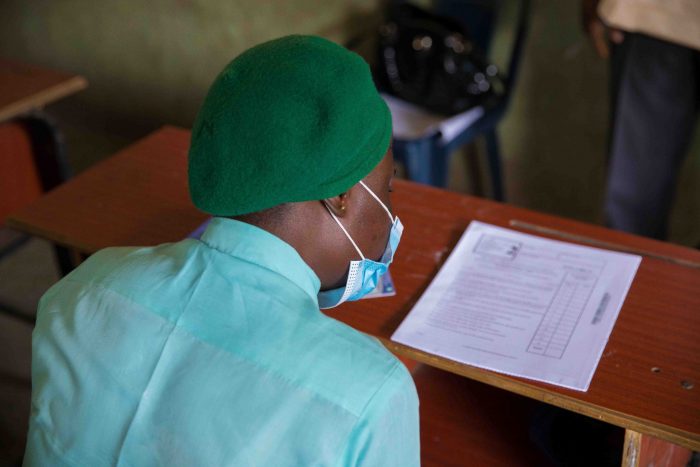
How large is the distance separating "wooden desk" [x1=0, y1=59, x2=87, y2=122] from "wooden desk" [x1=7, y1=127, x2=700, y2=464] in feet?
1.97

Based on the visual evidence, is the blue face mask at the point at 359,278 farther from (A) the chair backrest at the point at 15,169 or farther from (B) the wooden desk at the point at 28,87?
(A) the chair backrest at the point at 15,169

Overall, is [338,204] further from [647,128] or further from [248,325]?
[647,128]

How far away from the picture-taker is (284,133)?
0.95m

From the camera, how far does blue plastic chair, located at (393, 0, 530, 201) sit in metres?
2.70

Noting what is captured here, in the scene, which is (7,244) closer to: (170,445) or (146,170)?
(146,170)

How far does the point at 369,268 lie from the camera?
47.7 inches

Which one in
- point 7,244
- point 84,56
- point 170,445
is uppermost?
point 170,445

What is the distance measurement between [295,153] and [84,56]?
10.8 ft

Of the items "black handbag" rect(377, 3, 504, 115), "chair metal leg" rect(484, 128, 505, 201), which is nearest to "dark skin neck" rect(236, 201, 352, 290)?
"black handbag" rect(377, 3, 504, 115)

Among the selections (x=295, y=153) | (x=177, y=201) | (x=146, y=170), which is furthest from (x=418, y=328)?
(x=146, y=170)

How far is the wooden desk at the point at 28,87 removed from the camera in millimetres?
2459

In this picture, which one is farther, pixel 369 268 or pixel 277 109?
pixel 369 268

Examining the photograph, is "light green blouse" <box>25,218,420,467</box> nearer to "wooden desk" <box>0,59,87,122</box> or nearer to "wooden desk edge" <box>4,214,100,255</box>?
"wooden desk edge" <box>4,214,100,255</box>

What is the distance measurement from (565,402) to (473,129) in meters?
1.68
